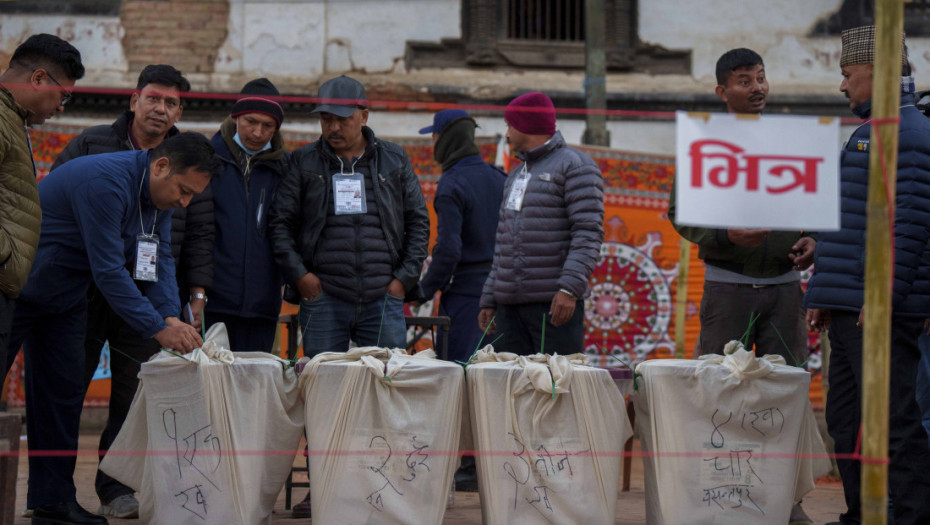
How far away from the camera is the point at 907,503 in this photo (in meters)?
3.98

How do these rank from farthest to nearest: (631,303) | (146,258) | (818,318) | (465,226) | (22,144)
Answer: (631,303)
(465,226)
(146,258)
(818,318)
(22,144)

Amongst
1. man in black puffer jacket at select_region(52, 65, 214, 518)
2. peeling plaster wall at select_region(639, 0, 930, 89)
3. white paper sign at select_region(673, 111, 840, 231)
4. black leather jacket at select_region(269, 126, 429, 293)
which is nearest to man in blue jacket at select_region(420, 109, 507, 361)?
black leather jacket at select_region(269, 126, 429, 293)

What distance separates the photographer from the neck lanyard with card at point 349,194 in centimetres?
499

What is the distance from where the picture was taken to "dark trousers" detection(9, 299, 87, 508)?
176 inches

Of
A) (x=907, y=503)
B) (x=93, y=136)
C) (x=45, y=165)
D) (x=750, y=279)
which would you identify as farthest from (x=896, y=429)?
(x=45, y=165)

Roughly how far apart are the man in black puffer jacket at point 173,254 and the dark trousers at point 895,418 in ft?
8.50

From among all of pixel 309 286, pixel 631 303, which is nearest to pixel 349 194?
pixel 309 286

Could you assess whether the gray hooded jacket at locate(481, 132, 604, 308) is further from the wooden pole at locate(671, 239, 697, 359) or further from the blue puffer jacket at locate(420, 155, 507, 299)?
the wooden pole at locate(671, 239, 697, 359)

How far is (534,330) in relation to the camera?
5051 millimetres

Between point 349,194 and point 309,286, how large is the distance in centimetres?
44

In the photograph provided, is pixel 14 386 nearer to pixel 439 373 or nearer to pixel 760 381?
pixel 439 373

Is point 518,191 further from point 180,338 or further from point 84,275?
point 84,275

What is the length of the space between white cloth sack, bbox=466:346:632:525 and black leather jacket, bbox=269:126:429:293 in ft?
3.78

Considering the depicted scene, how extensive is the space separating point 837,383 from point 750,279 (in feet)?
2.25
